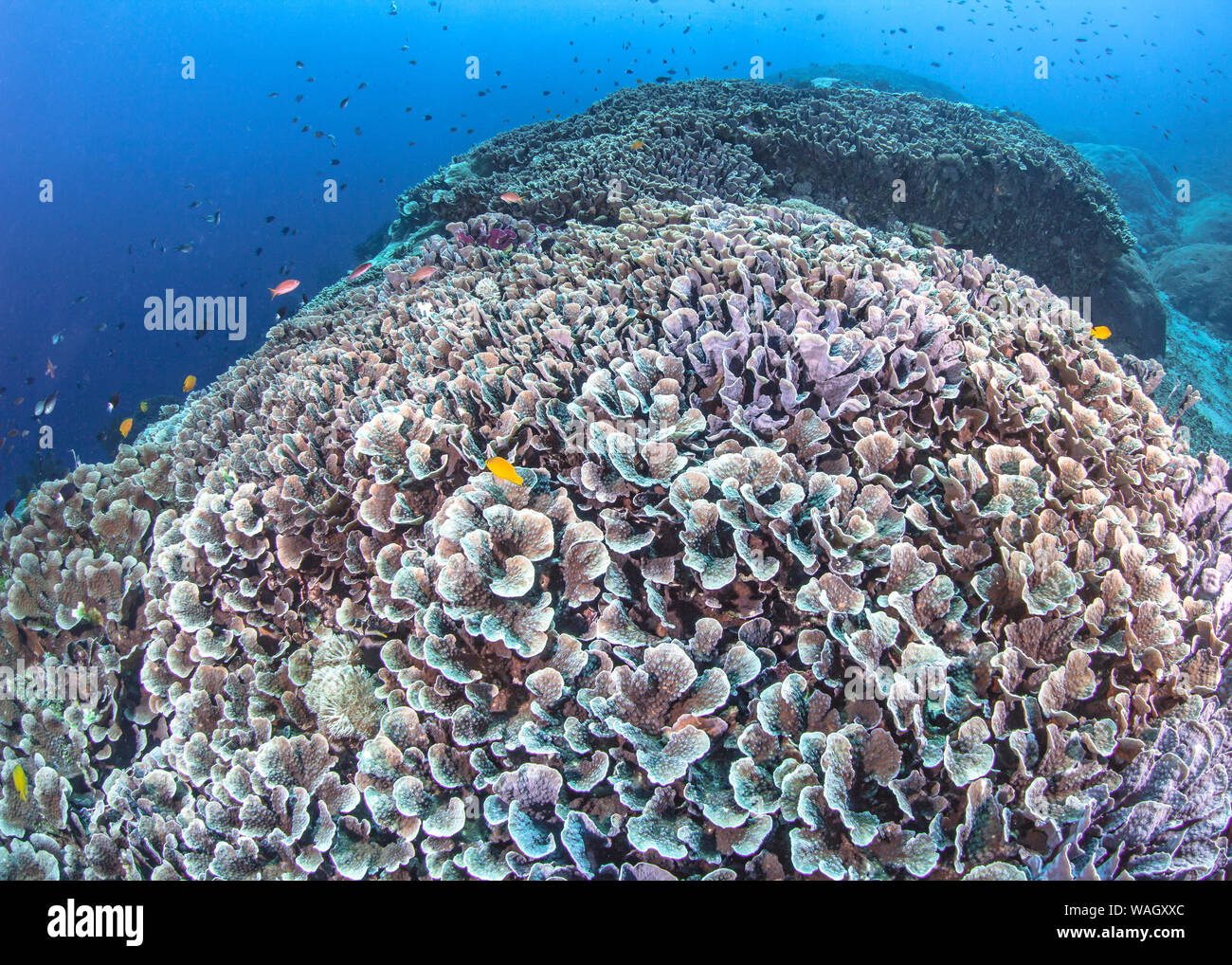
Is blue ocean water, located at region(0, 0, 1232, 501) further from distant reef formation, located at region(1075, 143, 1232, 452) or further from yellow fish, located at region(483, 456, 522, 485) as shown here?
yellow fish, located at region(483, 456, 522, 485)

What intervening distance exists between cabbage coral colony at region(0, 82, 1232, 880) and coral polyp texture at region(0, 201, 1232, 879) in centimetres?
2

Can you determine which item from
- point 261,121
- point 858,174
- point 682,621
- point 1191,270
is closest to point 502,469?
point 682,621

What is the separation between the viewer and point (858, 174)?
808 centimetres

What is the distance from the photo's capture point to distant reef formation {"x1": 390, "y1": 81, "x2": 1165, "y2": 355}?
7.13 meters

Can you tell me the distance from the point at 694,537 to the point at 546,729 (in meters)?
1.02

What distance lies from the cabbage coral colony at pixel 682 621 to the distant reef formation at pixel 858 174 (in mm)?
4496

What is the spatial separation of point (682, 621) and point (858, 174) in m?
8.44

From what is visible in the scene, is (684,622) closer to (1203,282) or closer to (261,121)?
(1203,282)

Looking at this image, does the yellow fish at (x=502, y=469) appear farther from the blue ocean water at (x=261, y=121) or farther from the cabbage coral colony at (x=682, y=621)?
the blue ocean water at (x=261, y=121)

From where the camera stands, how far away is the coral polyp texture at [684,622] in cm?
198

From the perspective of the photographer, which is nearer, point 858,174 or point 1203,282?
point 858,174

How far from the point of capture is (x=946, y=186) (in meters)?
8.37

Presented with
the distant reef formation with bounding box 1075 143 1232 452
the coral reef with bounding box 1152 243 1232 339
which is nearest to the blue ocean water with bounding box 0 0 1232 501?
the distant reef formation with bounding box 1075 143 1232 452
